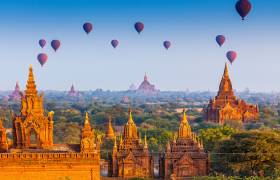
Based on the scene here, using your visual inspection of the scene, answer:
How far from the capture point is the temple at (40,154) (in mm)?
35156

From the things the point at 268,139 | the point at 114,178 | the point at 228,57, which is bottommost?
the point at 114,178

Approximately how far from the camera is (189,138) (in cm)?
4338

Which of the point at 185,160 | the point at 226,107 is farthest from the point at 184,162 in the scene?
the point at 226,107

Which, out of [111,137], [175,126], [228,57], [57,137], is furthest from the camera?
[175,126]

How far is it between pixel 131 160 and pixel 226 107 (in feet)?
166

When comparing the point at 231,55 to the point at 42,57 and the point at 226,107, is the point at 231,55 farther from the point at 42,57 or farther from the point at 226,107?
the point at 42,57

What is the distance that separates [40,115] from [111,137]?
1043 inches

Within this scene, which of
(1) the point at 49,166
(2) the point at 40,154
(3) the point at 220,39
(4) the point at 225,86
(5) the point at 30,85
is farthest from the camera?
(4) the point at 225,86

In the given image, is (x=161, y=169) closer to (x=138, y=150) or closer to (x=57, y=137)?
(x=138, y=150)

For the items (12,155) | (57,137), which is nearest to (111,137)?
(57,137)

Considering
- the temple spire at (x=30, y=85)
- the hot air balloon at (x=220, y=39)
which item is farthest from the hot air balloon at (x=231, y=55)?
Answer: the temple spire at (x=30, y=85)

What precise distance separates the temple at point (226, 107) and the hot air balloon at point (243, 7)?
32904mm

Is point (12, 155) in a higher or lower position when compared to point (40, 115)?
lower

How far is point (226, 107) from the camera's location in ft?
297
